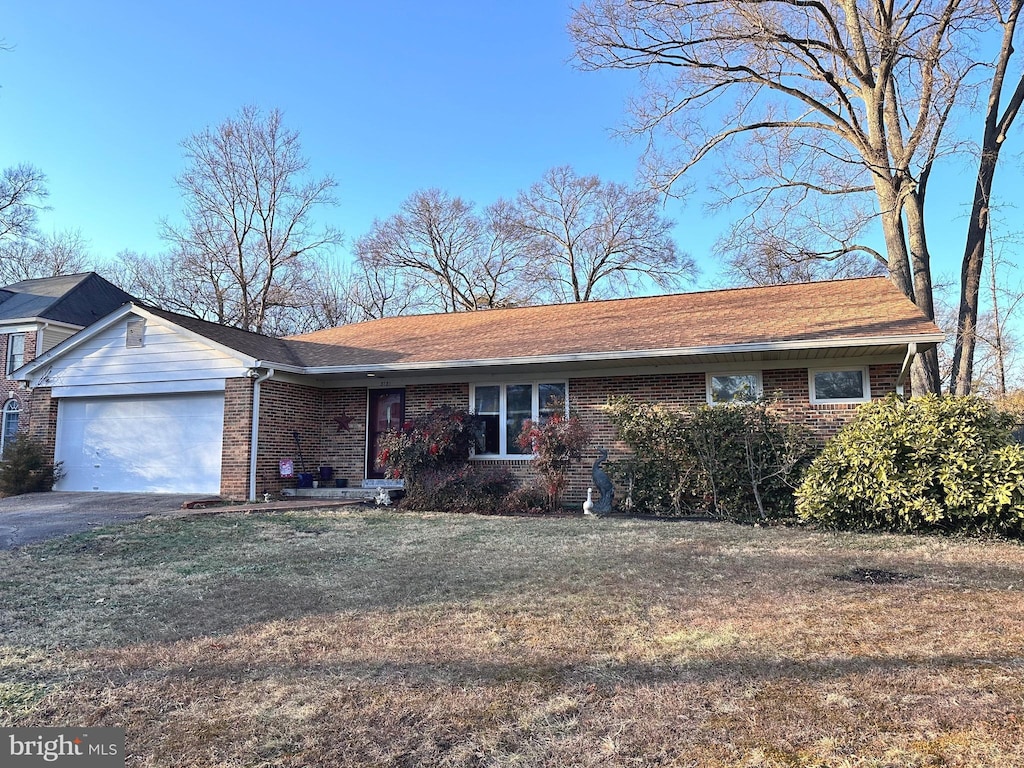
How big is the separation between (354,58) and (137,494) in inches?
381

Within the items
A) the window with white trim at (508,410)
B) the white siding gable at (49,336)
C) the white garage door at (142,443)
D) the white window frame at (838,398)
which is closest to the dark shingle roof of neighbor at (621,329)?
the white window frame at (838,398)

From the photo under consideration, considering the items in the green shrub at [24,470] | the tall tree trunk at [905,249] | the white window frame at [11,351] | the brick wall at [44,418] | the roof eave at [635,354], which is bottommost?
the green shrub at [24,470]

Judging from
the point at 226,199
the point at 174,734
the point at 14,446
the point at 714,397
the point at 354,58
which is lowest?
the point at 174,734

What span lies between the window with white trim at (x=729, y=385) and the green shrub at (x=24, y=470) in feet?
43.5

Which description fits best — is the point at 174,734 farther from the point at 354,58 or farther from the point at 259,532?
the point at 354,58

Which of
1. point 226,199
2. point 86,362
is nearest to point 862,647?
point 86,362

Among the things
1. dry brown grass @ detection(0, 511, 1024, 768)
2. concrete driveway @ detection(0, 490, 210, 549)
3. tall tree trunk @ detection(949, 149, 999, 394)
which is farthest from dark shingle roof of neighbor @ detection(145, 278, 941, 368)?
dry brown grass @ detection(0, 511, 1024, 768)

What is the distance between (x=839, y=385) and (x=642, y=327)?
3.51 meters

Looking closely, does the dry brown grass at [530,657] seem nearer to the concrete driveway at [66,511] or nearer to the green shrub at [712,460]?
the concrete driveway at [66,511]

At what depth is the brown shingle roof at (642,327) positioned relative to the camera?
34.1ft

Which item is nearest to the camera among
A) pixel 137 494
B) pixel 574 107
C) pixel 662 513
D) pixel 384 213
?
pixel 662 513

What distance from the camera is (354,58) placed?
1312 centimetres

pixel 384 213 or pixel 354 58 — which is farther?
pixel 384 213

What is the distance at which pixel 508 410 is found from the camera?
12.3 meters
